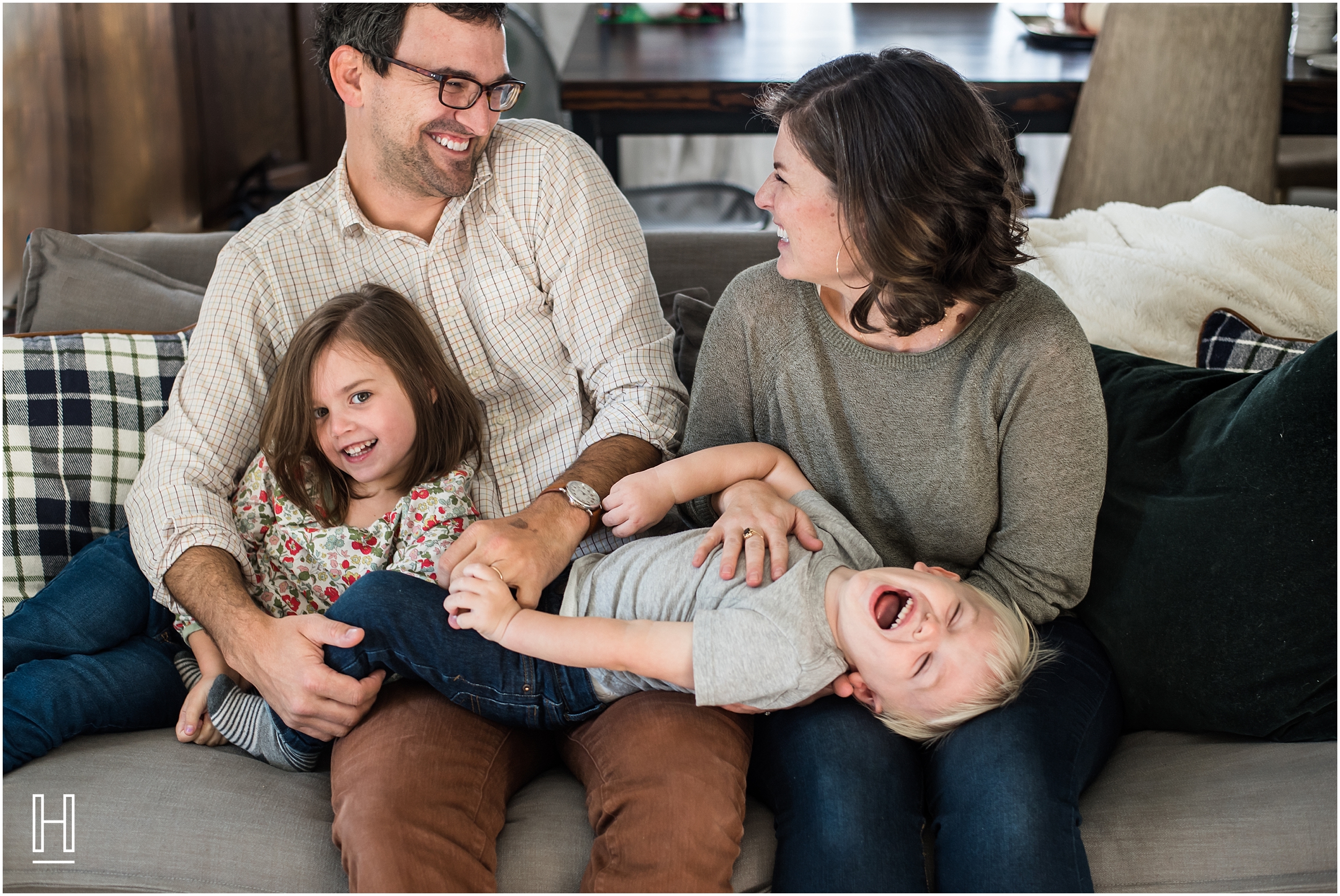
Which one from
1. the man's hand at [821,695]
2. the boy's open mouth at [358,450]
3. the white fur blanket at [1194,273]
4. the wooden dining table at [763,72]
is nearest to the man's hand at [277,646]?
the boy's open mouth at [358,450]

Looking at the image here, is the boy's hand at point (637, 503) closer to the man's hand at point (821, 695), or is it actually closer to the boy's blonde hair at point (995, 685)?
the man's hand at point (821, 695)

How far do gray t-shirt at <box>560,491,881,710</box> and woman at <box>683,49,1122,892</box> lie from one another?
0.05m

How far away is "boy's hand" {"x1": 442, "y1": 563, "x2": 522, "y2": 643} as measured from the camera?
136 cm

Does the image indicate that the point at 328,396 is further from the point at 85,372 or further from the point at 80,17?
the point at 80,17

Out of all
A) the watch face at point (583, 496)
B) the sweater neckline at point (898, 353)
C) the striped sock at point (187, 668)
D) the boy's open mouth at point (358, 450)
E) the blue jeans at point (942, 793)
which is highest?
the sweater neckline at point (898, 353)

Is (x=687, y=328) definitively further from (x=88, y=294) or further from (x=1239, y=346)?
(x=88, y=294)

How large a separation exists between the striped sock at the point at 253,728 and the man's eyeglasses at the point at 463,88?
899mm

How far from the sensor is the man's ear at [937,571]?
4.49 ft

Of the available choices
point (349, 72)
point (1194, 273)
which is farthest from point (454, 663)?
point (1194, 273)

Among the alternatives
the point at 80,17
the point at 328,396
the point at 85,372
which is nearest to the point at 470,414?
the point at 328,396

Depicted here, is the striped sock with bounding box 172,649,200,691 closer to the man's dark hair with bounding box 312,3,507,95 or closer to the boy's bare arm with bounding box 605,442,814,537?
the boy's bare arm with bounding box 605,442,814,537

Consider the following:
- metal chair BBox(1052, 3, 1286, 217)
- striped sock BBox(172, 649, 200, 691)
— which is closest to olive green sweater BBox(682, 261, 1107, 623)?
striped sock BBox(172, 649, 200, 691)

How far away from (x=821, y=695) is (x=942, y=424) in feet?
1.29

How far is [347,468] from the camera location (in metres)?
1.60
